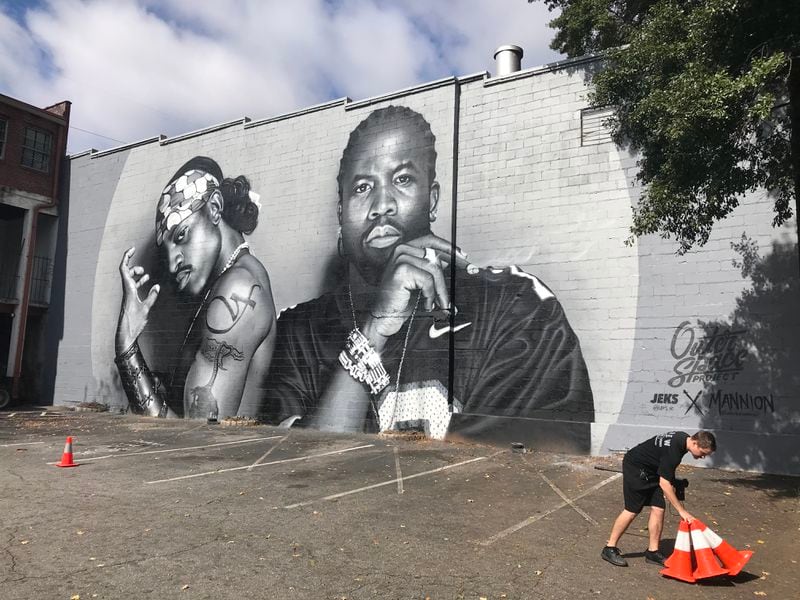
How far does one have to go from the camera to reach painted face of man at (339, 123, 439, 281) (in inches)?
574

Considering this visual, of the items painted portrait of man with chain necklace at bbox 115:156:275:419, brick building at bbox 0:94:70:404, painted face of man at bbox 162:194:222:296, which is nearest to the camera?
painted portrait of man with chain necklace at bbox 115:156:275:419

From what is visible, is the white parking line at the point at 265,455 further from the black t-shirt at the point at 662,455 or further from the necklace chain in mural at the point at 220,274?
the black t-shirt at the point at 662,455

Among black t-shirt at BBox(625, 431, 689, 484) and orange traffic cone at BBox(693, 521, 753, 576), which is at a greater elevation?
black t-shirt at BBox(625, 431, 689, 484)

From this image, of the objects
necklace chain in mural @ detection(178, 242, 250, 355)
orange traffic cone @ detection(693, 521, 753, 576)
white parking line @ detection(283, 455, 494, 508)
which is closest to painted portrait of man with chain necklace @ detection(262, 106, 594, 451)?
white parking line @ detection(283, 455, 494, 508)

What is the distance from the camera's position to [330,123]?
642 inches

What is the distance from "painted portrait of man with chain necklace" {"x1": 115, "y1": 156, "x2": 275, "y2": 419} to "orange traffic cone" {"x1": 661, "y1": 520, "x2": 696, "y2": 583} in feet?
41.6

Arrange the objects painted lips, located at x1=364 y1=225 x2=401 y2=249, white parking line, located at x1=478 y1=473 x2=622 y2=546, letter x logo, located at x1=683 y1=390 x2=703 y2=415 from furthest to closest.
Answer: painted lips, located at x1=364 y1=225 x2=401 y2=249 < letter x logo, located at x1=683 y1=390 x2=703 y2=415 < white parking line, located at x1=478 y1=473 x2=622 y2=546

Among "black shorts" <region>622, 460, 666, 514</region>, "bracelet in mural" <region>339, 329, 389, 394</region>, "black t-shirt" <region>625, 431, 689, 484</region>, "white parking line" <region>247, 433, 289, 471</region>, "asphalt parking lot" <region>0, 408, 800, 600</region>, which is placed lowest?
"asphalt parking lot" <region>0, 408, 800, 600</region>

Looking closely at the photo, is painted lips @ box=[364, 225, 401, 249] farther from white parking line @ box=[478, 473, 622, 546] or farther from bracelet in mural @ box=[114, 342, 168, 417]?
bracelet in mural @ box=[114, 342, 168, 417]

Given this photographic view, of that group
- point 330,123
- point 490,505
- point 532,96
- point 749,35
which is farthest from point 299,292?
point 749,35

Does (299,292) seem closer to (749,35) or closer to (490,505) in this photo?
(490,505)

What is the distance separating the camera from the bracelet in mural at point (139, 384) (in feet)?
59.3

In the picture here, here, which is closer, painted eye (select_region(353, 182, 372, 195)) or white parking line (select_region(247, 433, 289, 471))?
white parking line (select_region(247, 433, 289, 471))

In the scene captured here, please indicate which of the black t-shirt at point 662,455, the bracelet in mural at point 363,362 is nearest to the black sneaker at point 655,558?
the black t-shirt at point 662,455
